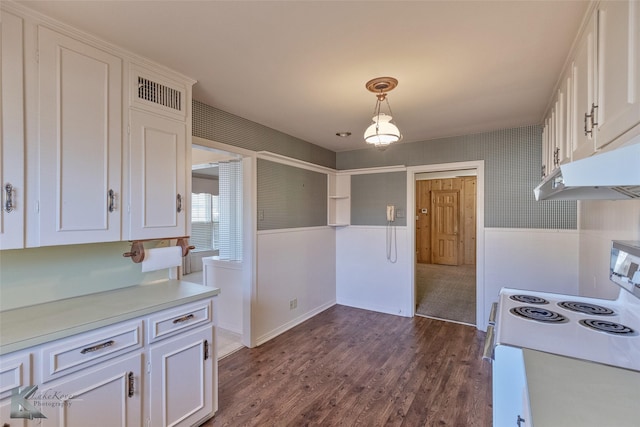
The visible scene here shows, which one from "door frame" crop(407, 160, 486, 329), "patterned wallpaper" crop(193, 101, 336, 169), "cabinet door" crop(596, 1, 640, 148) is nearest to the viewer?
"cabinet door" crop(596, 1, 640, 148)

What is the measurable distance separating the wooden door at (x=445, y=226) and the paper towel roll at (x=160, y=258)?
7146 mm

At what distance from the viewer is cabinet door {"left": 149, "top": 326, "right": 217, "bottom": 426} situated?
5.45 ft

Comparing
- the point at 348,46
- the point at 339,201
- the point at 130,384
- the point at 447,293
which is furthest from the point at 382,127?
the point at 447,293

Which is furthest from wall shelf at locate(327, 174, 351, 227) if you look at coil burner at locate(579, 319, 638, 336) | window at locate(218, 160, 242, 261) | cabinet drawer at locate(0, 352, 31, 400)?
cabinet drawer at locate(0, 352, 31, 400)

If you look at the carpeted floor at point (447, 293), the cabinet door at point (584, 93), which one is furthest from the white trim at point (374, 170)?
the cabinet door at point (584, 93)

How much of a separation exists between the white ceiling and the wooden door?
16.9 feet

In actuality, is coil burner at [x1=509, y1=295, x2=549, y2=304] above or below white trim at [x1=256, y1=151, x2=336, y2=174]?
below

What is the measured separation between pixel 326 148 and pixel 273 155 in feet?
4.27

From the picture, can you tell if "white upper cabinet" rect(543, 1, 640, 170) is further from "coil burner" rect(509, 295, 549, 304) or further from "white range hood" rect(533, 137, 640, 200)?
"coil burner" rect(509, 295, 549, 304)

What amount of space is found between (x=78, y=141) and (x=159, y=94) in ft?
2.02

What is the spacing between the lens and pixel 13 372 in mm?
1190

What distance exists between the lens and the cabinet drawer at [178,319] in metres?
1.66

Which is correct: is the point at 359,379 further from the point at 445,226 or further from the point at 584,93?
the point at 445,226

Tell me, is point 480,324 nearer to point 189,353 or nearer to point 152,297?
point 189,353
